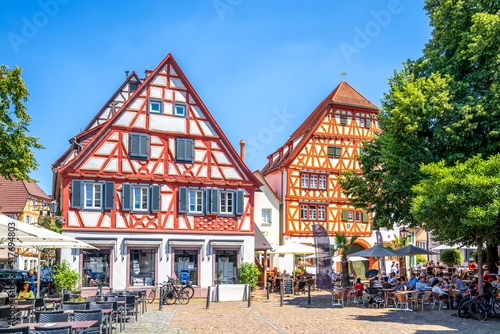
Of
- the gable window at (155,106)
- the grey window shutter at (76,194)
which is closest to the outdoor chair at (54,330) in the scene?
the grey window shutter at (76,194)

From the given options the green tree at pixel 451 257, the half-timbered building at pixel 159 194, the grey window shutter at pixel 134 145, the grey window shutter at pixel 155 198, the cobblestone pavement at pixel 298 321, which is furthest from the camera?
the green tree at pixel 451 257

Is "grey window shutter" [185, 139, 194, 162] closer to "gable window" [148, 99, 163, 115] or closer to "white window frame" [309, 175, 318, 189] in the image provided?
"gable window" [148, 99, 163, 115]

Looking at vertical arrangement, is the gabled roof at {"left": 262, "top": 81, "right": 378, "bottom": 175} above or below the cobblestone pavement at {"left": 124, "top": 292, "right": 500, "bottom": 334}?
above

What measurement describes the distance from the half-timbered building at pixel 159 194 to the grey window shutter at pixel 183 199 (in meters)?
0.05

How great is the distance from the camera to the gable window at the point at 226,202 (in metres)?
27.5

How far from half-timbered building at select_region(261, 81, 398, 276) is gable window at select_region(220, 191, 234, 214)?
456 inches

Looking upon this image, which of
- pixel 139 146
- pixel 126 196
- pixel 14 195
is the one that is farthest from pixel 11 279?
pixel 14 195

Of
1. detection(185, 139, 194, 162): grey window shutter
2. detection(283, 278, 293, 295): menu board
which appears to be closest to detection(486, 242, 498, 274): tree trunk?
detection(283, 278, 293, 295): menu board

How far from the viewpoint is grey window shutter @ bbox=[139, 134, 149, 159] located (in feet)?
85.5

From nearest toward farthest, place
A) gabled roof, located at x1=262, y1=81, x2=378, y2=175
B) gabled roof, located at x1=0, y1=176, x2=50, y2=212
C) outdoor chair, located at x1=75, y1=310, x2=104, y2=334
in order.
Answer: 1. outdoor chair, located at x1=75, y1=310, x2=104, y2=334
2. gabled roof, located at x1=262, y1=81, x2=378, y2=175
3. gabled roof, located at x1=0, y1=176, x2=50, y2=212

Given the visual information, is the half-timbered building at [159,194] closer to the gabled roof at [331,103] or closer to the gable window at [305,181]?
the gable window at [305,181]

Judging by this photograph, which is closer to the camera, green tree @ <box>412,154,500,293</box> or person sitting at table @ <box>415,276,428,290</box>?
green tree @ <box>412,154,500,293</box>

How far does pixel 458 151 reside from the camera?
2075cm

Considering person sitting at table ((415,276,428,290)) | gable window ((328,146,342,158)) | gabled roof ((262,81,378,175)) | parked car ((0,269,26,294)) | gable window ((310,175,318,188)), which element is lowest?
parked car ((0,269,26,294))
